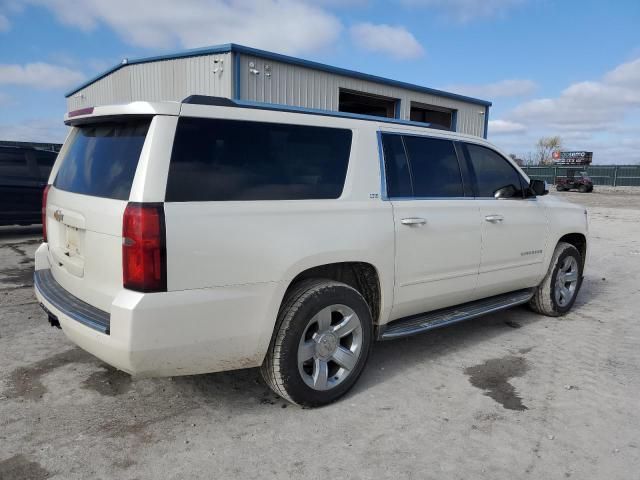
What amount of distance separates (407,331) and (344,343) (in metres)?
0.53

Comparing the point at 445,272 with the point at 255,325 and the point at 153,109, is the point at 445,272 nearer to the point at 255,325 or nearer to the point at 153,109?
the point at 255,325

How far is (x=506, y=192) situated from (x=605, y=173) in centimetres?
4595

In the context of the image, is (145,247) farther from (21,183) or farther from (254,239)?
(21,183)

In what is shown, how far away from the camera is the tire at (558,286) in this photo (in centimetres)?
511

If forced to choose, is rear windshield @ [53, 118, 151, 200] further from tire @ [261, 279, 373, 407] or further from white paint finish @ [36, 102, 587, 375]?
tire @ [261, 279, 373, 407]

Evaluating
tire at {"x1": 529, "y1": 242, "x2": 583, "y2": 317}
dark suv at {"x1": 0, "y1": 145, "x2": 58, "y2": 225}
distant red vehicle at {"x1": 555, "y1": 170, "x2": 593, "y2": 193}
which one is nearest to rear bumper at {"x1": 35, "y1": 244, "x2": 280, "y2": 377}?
tire at {"x1": 529, "y1": 242, "x2": 583, "y2": 317}

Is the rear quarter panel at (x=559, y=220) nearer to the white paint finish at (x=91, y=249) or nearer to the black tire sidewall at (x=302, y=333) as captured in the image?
the black tire sidewall at (x=302, y=333)

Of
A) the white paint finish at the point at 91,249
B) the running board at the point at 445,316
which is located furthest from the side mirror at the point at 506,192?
the white paint finish at the point at 91,249

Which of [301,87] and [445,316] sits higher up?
[301,87]

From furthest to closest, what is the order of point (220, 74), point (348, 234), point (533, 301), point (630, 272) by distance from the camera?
point (220, 74) < point (630, 272) < point (533, 301) < point (348, 234)

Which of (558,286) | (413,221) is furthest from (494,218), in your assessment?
(558,286)

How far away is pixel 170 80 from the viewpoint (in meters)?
12.3

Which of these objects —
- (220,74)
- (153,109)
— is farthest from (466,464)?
(220,74)

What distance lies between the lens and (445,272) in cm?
389
